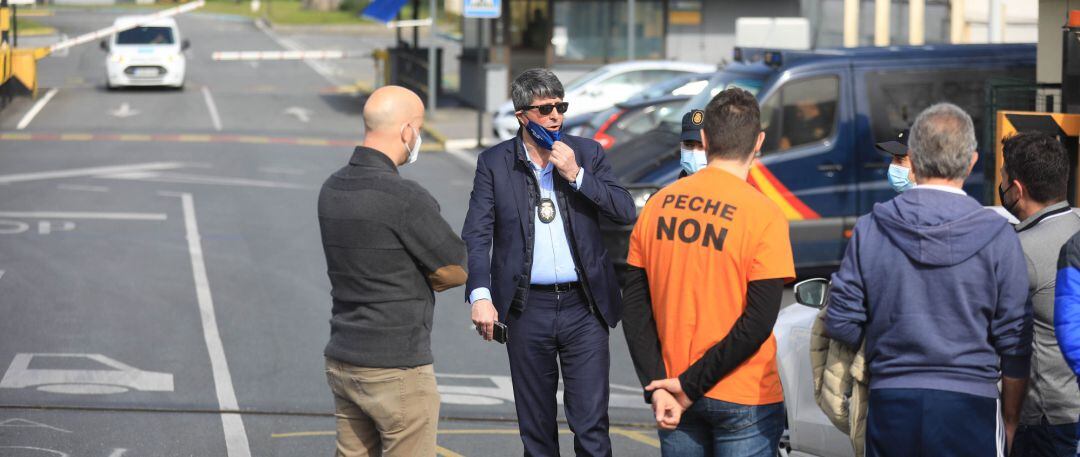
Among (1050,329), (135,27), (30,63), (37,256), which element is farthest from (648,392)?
(135,27)

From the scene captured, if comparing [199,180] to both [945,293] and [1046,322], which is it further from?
[945,293]

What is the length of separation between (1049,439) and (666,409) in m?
1.41

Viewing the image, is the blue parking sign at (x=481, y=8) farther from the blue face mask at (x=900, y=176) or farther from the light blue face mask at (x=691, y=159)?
the blue face mask at (x=900, y=176)

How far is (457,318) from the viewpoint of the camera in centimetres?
1101

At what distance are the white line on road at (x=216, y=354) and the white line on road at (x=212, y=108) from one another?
464 inches

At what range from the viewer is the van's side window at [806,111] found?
11.5m

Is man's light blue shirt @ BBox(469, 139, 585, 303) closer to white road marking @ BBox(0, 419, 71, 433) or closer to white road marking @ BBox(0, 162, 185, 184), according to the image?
white road marking @ BBox(0, 419, 71, 433)

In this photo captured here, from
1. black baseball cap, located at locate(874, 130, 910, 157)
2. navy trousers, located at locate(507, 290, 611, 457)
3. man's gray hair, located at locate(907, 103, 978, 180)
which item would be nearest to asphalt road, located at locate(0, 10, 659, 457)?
navy trousers, located at locate(507, 290, 611, 457)

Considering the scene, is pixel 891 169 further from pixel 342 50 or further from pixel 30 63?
pixel 342 50

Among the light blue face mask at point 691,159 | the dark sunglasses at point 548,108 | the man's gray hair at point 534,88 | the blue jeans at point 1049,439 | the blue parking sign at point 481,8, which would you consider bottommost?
the blue jeans at point 1049,439

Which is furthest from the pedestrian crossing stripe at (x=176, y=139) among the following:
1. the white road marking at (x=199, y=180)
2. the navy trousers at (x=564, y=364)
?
the navy trousers at (x=564, y=364)

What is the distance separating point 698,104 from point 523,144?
6844mm

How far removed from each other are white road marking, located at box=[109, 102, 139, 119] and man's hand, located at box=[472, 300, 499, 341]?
23.9 metres

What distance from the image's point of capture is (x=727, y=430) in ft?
14.3
